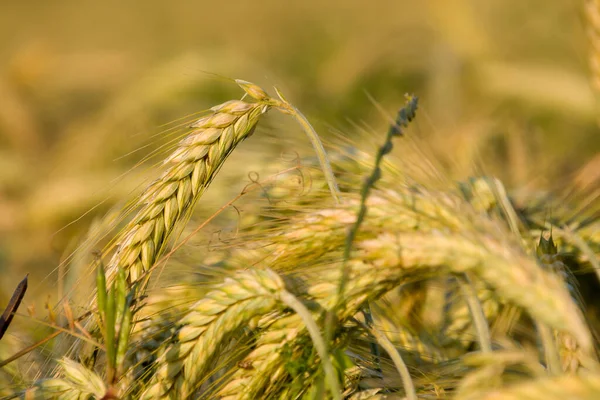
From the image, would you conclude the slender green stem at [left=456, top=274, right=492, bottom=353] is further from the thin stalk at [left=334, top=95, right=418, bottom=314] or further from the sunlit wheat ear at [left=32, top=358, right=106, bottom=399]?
the sunlit wheat ear at [left=32, top=358, right=106, bottom=399]

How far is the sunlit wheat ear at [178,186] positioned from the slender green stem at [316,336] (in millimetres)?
234

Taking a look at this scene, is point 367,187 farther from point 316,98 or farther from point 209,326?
point 316,98

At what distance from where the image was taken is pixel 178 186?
3.35 feet

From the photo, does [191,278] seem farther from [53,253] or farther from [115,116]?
[115,116]

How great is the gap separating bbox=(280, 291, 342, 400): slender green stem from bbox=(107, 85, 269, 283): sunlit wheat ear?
23 centimetres

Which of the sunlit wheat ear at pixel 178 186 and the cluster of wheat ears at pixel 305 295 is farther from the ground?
the sunlit wheat ear at pixel 178 186

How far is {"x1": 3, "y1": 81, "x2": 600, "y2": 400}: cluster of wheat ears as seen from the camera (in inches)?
33.1

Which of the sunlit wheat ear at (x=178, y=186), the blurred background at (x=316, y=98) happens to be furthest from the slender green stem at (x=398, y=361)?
the blurred background at (x=316, y=98)

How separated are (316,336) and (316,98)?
2789 millimetres

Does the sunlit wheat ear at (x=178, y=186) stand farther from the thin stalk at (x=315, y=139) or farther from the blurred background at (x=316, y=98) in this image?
the blurred background at (x=316, y=98)

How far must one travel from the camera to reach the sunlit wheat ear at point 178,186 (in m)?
1.01

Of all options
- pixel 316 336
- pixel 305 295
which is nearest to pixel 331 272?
pixel 305 295

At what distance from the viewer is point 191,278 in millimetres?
1128

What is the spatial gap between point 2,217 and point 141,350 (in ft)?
6.80
